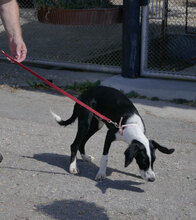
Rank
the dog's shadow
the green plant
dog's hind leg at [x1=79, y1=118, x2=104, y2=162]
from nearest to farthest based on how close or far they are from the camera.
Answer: the dog's shadow < dog's hind leg at [x1=79, y1=118, x2=104, y2=162] < the green plant

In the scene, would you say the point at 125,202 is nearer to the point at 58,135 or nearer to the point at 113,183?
the point at 113,183

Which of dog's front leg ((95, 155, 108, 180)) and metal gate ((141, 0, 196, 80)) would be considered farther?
metal gate ((141, 0, 196, 80))

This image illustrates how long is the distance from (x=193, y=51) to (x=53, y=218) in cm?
647

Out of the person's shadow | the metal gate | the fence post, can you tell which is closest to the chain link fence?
the fence post

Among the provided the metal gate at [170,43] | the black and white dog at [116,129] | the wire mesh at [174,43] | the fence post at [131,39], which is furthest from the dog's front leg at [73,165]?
the wire mesh at [174,43]

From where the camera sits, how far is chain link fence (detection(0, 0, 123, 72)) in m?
9.00

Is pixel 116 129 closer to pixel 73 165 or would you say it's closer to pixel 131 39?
pixel 73 165

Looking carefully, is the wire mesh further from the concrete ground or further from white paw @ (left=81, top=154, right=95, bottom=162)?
white paw @ (left=81, top=154, right=95, bottom=162)

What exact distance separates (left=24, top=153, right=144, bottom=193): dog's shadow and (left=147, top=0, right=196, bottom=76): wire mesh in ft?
12.5

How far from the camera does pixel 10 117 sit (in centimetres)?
624

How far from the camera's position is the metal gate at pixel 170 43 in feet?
25.8

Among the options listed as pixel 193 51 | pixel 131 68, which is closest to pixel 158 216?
pixel 131 68

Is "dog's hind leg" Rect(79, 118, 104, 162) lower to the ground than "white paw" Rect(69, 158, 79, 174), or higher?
higher

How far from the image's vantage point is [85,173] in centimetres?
467
